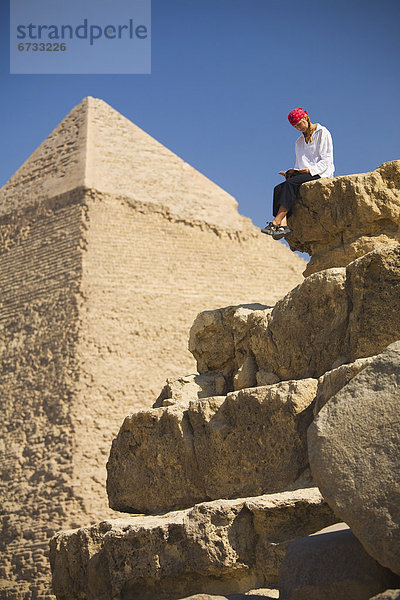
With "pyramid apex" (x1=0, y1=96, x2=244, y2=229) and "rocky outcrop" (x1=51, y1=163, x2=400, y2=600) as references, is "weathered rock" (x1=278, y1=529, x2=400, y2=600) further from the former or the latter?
"pyramid apex" (x1=0, y1=96, x2=244, y2=229)

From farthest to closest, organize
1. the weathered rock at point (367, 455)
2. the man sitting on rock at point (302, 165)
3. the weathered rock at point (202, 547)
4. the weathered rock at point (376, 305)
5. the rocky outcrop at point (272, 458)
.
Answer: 1. the man sitting on rock at point (302, 165)
2. the weathered rock at point (376, 305)
3. the weathered rock at point (202, 547)
4. the rocky outcrop at point (272, 458)
5. the weathered rock at point (367, 455)

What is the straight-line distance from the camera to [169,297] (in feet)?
100

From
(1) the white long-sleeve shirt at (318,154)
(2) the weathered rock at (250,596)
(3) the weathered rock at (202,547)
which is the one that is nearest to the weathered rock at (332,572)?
(2) the weathered rock at (250,596)

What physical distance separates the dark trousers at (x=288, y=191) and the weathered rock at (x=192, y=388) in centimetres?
107

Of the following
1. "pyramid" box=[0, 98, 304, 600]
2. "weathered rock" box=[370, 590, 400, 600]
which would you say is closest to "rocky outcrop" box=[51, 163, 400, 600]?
"weathered rock" box=[370, 590, 400, 600]

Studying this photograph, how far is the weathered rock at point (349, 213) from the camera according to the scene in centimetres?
542

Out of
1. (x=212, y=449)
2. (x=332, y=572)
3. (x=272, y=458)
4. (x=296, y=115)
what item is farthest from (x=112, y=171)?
(x=332, y=572)

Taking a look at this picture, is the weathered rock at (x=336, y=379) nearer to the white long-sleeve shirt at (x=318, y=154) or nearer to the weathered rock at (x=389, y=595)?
the weathered rock at (x=389, y=595)

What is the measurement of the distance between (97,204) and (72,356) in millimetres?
5477

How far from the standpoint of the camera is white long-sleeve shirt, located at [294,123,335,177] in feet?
18.9

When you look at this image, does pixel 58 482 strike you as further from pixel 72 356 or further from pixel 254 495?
pixel 254 495

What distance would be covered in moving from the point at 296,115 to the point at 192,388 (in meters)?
1.80

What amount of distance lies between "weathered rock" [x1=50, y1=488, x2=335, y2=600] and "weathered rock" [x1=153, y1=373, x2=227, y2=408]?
3.01 ft

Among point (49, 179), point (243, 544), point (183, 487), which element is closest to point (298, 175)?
point (183, 487)
